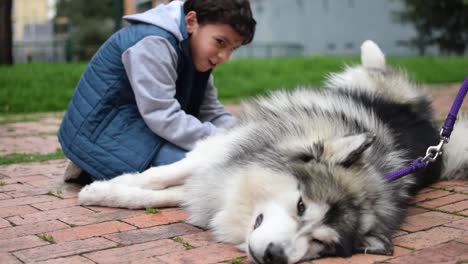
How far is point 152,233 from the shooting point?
2953 mm

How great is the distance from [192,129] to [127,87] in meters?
0.51

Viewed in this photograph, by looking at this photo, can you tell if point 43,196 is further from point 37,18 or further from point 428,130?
point 37,18

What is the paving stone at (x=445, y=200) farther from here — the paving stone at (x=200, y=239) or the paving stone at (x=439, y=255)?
the paving stone at (x=200, y=239)

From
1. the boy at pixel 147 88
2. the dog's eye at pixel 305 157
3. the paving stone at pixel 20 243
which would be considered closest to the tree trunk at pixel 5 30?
the boy at pixel 147 88

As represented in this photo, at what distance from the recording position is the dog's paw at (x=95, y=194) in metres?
3.40

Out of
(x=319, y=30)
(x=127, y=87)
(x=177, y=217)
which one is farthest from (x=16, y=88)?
(x=319, y=30)

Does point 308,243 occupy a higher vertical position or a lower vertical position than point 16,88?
higher

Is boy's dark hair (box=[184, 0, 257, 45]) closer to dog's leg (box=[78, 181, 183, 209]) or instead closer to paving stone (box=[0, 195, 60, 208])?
dog's leg (box=[78, 181, 183, 209])

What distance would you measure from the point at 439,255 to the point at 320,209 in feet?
2.00

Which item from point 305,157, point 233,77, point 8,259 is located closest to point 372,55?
point 305,157

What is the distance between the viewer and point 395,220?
2820 mm

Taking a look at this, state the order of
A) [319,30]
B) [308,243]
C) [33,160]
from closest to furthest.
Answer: [308,243], [33,160], [319,30]

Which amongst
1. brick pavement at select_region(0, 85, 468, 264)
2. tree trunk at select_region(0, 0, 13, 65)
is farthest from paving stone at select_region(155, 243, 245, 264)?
tree trunk at select_region(0, 0, 13, 65)

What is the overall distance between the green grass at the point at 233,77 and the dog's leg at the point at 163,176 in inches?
132
